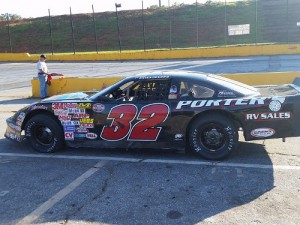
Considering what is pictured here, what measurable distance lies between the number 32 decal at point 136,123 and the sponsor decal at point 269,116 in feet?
4.05

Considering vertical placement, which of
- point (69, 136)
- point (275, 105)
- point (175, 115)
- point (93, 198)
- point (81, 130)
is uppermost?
point (275, 105)

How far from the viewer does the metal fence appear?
3259 cm

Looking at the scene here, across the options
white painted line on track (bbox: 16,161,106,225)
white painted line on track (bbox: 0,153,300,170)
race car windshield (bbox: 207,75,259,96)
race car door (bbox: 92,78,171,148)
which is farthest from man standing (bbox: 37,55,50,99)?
race car windshield (bbox: 207,75,259,96)

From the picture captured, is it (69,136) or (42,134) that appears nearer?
(69,136)

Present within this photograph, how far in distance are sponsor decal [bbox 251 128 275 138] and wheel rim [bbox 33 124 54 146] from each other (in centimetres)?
328

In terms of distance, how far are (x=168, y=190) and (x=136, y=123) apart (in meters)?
1.43

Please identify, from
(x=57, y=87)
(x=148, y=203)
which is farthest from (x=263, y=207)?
(x=57, y=87)

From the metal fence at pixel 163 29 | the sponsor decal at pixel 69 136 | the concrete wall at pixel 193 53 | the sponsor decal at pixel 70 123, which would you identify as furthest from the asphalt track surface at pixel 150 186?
the metal fence at pixel 163 29

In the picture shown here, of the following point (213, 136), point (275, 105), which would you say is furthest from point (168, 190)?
point (275, 105)

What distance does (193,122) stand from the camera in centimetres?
546

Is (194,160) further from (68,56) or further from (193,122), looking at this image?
(68,56)

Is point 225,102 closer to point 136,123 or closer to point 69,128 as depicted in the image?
point 136,123

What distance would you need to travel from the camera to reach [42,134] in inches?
245

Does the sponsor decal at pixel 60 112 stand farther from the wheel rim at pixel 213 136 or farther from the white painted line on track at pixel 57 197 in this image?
the wheel rim at pixel 213 136
